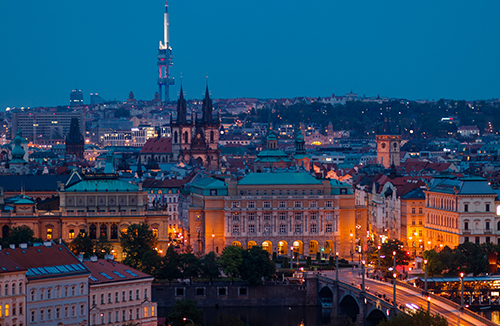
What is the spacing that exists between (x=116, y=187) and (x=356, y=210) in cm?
3179

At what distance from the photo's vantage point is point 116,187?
134m

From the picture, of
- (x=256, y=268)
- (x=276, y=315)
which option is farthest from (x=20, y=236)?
(x=276, y=315)

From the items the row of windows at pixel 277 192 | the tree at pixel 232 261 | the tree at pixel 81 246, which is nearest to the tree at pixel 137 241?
the tree at pixel 81 246

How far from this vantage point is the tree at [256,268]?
116 meters

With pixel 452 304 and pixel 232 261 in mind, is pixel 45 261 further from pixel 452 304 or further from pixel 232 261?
pixel 232 261

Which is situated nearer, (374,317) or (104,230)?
(374,317)

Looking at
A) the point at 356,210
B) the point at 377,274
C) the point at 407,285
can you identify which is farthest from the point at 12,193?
the point at 407,285

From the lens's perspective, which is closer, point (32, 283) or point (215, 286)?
point (32, 283)

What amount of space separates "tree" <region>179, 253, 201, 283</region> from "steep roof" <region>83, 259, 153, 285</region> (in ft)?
63.8

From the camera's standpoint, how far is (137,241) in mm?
122312

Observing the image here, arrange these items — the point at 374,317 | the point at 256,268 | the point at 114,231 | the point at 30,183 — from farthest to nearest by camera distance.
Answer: the point at 30,183 < the point at 114,231 < the point at 256,268 < the point at 374,317

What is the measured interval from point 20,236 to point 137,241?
12.1 m

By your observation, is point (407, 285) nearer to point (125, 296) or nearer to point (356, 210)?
point (125, 296)

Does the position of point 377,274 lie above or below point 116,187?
below
